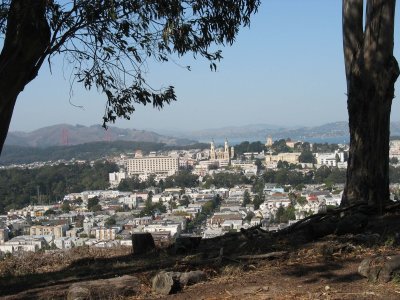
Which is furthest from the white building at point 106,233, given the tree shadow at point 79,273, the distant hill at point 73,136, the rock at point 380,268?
the distant hill at point 73,136

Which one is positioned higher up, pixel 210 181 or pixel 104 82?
pixel 104 82

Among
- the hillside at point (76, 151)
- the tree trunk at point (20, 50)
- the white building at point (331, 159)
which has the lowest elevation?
the white building at point (331, 159)

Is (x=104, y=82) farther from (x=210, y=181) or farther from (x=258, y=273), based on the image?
(x=210, y=181)

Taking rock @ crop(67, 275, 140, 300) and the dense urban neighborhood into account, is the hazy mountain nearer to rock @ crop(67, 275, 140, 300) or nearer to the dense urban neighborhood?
the dense urban neighborhood

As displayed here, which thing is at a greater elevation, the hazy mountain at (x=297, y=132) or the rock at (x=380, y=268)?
the hazy mountain at (x=297, y=132)

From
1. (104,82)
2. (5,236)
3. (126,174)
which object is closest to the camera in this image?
(104,82)

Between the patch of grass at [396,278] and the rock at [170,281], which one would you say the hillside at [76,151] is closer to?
the rock at [170,281]

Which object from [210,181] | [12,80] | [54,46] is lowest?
[210,181]

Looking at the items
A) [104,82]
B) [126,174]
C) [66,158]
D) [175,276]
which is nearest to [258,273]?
[175,276]
